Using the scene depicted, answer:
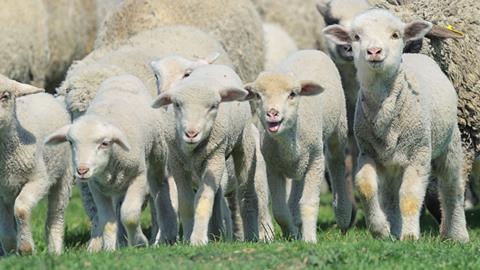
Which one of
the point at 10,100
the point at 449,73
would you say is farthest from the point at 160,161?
the point at 449,73

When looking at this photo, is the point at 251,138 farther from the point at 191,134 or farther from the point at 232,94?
the point at 191,134

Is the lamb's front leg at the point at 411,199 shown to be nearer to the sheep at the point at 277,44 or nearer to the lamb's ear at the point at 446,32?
the lamb's ear at the point at 446,32

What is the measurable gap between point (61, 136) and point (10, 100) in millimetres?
570

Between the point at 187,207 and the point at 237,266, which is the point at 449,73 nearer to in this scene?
the point at 187,207

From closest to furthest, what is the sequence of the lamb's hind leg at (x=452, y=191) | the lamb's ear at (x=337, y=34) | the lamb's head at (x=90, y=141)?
1. the lamb's head at (x=90, y=141)
2. the lamb's ear at (x=337, y=34)
3. the lamb's hind leg at (x=452, y=191)

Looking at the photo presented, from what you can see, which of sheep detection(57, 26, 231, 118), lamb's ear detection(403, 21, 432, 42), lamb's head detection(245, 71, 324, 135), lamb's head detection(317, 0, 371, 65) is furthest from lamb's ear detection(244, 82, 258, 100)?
lamb's head detection(317, 0, 371, 65)

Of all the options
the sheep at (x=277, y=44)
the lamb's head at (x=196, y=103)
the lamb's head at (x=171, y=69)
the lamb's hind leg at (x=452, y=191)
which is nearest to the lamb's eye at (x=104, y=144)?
the lamb's head at (x=196, y=103)

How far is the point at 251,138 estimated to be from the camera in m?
9.72

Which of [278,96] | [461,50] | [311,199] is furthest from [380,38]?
[461,50]

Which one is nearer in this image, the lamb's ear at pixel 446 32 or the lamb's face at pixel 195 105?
the lamb's face at pixel 195 105

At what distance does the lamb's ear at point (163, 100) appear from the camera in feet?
28.8

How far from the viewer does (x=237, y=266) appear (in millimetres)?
7145

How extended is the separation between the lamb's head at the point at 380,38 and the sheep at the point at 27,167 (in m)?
2.26

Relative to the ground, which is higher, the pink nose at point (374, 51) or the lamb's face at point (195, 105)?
the pink nose at point (374, 51)
